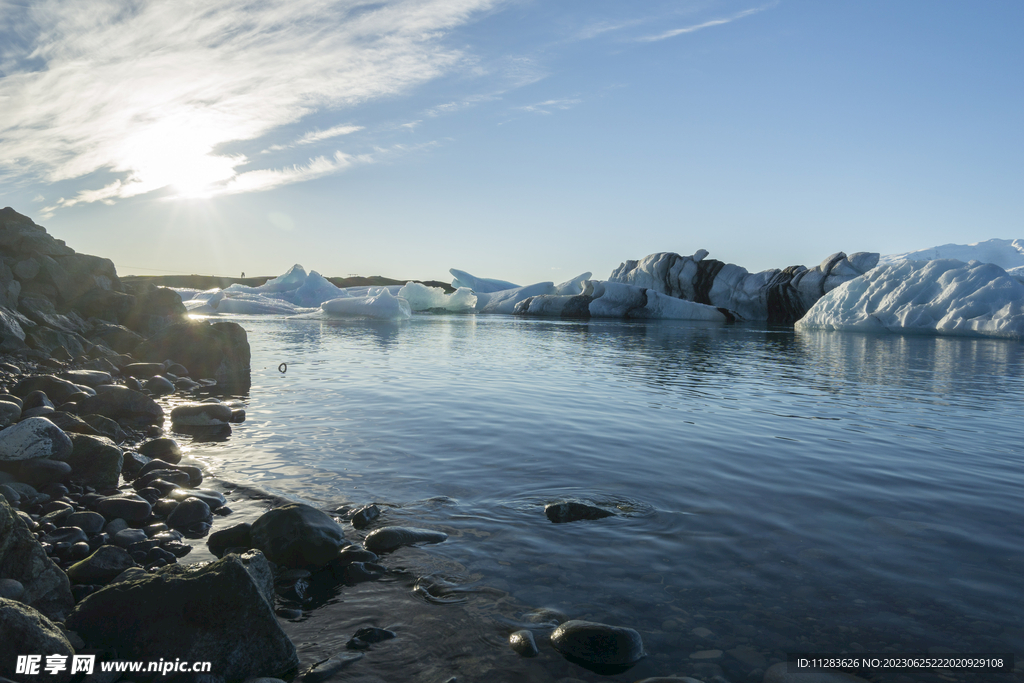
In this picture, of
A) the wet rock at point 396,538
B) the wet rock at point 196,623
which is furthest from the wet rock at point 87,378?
the wet rock at point 196,623

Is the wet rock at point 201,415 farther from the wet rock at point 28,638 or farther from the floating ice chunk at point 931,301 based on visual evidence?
the floating ice chunk at point 931,301

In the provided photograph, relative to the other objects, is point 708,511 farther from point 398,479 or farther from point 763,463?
point 398,479

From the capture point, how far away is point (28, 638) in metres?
2.77

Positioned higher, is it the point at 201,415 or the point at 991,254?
the point at 991,254

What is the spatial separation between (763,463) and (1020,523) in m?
2.56

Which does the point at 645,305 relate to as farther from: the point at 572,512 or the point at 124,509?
the point at 124,509

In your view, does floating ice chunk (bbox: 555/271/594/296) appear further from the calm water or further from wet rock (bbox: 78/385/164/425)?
wet rock (bbox: 78/385/164/425)

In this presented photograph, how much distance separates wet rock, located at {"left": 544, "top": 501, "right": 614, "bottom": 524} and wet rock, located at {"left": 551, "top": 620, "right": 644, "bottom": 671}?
2.00 metres

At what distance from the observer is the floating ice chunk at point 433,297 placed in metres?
70.1

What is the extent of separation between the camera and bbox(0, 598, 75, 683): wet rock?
8.83 feet

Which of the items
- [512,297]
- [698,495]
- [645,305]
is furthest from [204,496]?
[512,297]

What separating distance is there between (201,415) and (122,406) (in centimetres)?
126

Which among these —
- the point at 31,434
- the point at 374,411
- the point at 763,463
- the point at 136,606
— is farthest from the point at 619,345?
the point at 136,606

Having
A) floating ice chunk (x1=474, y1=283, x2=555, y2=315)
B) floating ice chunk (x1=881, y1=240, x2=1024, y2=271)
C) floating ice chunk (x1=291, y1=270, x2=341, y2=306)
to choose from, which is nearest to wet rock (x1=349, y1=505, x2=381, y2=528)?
floating ice chunk (x1=291, y1=270, x2=341, y2=306)
